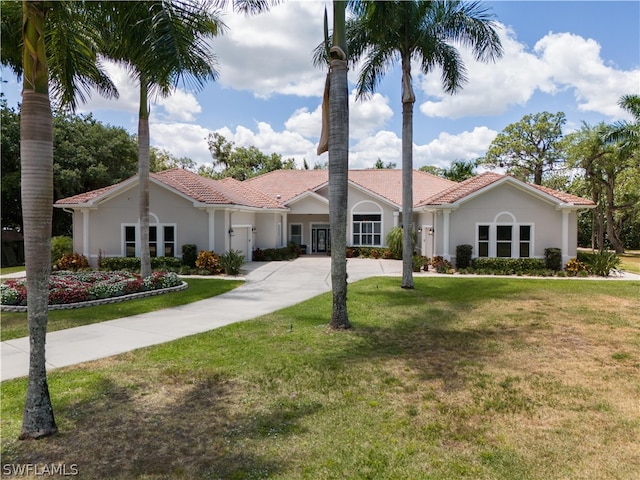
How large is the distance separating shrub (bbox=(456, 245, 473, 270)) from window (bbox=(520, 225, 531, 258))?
2.62 m

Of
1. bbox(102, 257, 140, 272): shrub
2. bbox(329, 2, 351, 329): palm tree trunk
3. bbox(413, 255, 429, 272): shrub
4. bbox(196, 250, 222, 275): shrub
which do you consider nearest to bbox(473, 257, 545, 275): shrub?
bbox(413, 255, 429, 272): shrub

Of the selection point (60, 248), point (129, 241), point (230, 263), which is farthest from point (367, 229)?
point (60, 248)

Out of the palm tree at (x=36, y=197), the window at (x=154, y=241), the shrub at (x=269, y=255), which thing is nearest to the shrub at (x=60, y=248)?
the window at (x=154, y=241)

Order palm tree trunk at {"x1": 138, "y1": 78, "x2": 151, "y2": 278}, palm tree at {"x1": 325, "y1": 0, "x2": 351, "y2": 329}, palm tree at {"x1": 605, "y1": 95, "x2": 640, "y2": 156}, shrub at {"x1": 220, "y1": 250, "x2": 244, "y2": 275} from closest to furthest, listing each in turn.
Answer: palm tree at {"x1": 325, "y1": 0, "x2": 351, "y2": 329} < palm tree trunk at {"x1": 138, "y1": 78, "x2": 151, "y2": 278} < shrub at {"x1": 220, "y1": 250, "x2": 244, "y2": 275} < palm tree at {"x1": 605, "y1": 95, "x2": 640, "y2": 156}

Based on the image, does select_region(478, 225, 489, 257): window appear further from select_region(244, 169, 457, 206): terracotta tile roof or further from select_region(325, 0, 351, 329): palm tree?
select_region(325, 0, 351, 329): palm tree

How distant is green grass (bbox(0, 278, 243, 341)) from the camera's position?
942 centimetres

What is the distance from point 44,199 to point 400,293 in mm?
11464

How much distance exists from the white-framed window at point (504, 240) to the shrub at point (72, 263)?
19.6m

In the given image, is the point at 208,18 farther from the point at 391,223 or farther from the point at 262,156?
the point at 262,156

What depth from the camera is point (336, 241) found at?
9.30 meters

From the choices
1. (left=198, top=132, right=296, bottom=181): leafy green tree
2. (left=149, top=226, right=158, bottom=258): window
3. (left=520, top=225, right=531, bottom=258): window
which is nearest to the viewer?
(left=520, top=225, right=531, bottom=258): window

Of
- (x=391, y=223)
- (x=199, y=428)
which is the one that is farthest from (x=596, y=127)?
(x=199, y=428)

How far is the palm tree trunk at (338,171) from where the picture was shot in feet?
30.5

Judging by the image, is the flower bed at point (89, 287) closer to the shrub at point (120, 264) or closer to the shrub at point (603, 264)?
the shrub at point (120, 264)
